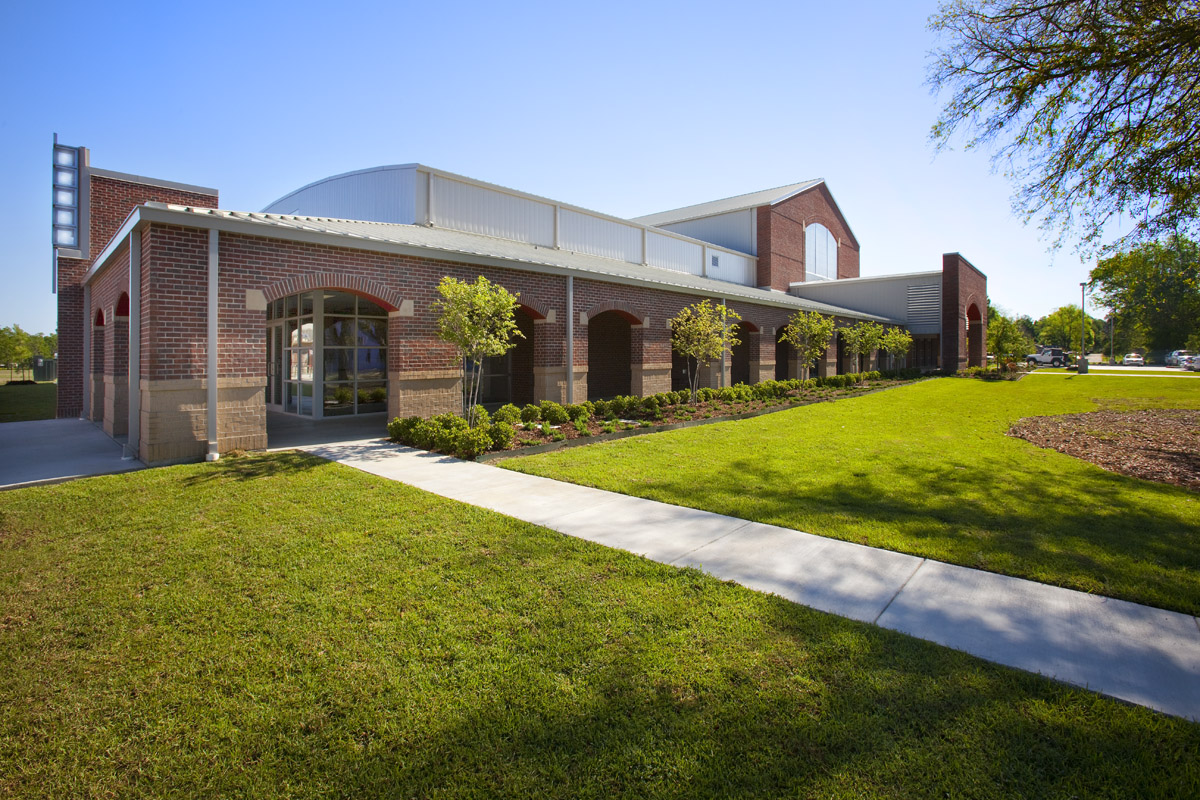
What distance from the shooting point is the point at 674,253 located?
26344mm

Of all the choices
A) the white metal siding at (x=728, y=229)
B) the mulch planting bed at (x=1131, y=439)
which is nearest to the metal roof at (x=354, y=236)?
the mulch planting bed at (x=1131, y=439)

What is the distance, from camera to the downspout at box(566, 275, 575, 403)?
14005mm

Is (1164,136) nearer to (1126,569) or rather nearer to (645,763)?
(1126,569)

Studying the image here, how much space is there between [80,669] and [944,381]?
3206cm

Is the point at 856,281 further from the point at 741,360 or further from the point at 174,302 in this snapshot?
the point at 174,302

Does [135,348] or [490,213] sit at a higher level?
[490,213]

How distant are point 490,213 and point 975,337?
110ft

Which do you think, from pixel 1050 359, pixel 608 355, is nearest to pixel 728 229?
pixel 608 355

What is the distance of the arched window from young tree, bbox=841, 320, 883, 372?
898cm

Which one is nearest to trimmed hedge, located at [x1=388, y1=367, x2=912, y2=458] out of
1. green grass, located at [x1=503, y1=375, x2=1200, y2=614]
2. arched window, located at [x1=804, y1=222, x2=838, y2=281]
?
green grass, located at [x1=503, y1=375, x2=1200, y2=614]

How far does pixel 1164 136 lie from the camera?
863cm

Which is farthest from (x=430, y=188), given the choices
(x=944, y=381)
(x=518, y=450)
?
(x=944, y=381)

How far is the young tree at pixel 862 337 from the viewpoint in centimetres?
2753

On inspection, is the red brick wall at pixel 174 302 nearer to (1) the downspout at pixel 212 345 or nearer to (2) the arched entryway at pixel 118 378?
(1) the downspout at pixel 212 345
